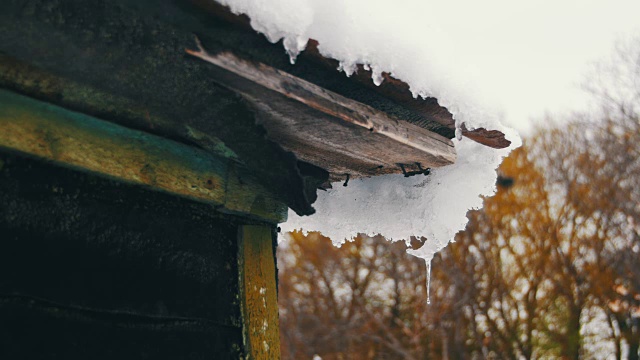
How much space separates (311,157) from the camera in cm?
154

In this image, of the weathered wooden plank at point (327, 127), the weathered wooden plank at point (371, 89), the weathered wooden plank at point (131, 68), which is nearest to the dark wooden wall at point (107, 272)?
the weathered wooden plank at point (131, 68)

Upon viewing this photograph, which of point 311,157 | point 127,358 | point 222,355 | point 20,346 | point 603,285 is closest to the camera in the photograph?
point 20,346

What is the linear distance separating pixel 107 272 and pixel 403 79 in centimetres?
79

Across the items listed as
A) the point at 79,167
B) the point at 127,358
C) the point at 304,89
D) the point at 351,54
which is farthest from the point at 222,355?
the point at 351,54

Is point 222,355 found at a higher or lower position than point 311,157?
lower

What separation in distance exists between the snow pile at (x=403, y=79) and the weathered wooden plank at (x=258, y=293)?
521mm

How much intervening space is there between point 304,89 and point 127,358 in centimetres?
67

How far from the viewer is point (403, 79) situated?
126 centimetres

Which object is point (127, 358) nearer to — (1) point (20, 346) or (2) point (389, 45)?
(1) point (20, 346)

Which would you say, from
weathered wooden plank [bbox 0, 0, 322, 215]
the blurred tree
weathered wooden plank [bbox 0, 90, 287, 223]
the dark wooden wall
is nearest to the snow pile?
weathered wooden plank [bbox 0, 0, 322, 215]

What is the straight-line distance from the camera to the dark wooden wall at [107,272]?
0.96 m

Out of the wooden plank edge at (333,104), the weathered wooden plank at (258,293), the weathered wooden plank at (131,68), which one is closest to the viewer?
the weathered wooden plank at (131,68)

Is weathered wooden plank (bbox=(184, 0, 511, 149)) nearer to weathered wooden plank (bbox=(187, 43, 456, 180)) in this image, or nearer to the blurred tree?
weathered wooden plank (bbox=(187, 43, 456, 180))

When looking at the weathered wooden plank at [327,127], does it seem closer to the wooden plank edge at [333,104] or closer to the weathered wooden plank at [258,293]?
the wooden plank edge at [333,104]
